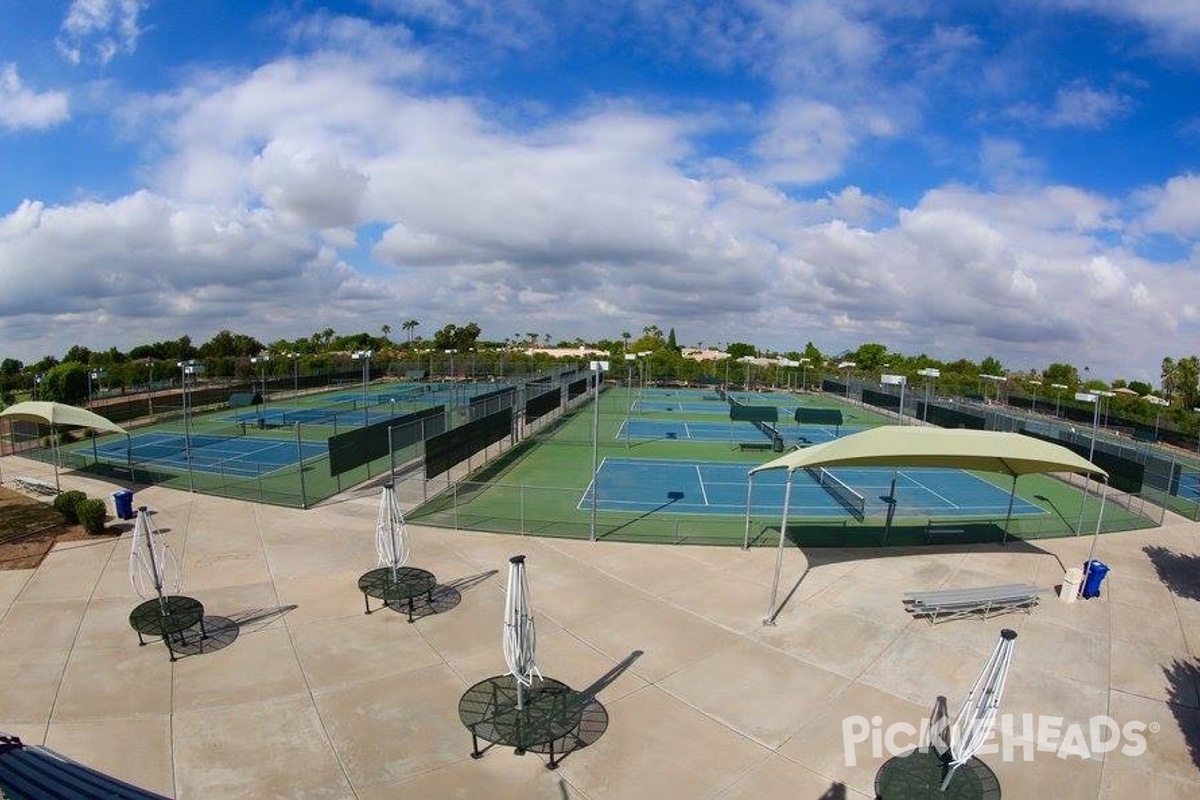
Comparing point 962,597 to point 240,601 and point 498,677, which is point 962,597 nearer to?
point 498,677

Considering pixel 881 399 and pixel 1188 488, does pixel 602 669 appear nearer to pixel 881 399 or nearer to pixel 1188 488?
pixel 1188 488

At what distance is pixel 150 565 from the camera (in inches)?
477

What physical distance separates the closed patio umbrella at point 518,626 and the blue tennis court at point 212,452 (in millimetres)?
22650

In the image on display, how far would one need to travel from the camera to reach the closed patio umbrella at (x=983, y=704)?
6.99 metres

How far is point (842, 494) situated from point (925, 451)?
1208 cm

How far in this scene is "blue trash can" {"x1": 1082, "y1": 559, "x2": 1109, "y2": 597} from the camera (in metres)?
14.0

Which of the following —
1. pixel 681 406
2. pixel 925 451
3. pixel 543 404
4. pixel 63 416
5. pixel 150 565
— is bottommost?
pixel 681 406

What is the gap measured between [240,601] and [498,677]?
7160 mm

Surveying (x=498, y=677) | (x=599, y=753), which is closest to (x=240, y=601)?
(x=498, y=677)

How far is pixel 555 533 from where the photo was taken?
18.4 m

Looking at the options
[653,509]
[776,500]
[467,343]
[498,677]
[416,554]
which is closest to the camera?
[498,677]

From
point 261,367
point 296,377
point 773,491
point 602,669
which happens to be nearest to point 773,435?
point 773,491

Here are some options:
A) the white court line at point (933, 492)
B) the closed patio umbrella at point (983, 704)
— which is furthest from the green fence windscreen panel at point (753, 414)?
the closed patio umbrella at point (983, 704)

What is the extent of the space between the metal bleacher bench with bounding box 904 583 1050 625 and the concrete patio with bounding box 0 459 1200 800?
1.15 feet
